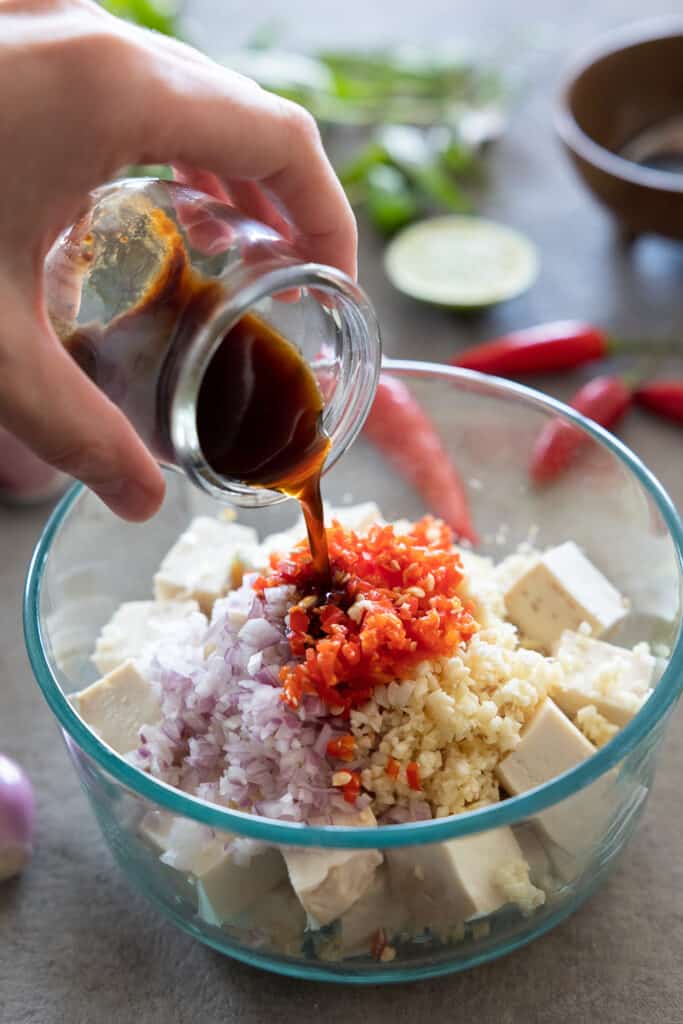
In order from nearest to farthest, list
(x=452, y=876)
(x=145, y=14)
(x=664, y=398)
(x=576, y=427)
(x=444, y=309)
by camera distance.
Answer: (x=452, y=876), (x=576, y=427), (x=664, y=398), (x=444, y=309), (x=145, y=14)

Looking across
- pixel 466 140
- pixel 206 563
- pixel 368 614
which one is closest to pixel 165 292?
pixel 368 614

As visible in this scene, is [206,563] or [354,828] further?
[206,563]

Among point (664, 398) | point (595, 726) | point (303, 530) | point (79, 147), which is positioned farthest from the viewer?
point (664, 398)

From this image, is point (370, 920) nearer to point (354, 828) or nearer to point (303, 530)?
point (354, 828)

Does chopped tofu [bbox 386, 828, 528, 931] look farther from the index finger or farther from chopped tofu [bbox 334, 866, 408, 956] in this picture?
the index finger

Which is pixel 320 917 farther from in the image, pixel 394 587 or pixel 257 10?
pixel 257 10

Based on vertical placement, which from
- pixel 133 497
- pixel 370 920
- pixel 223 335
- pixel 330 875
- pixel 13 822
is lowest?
pixel 13 822

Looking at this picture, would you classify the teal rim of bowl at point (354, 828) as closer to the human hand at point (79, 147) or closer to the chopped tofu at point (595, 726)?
the chopped tofu at point (595, 726)
